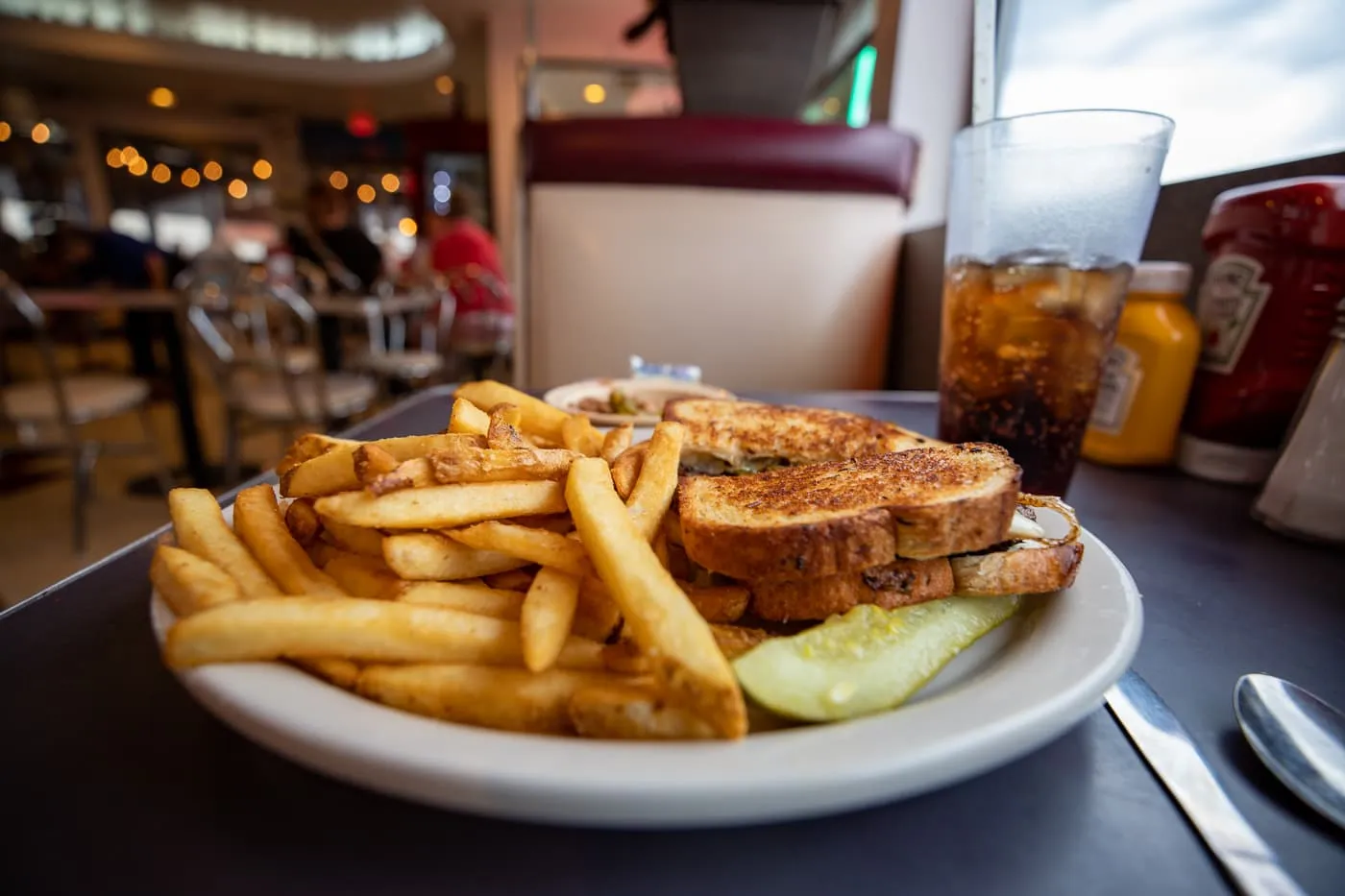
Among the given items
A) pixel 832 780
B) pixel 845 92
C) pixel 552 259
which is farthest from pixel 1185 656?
pixel 845 92

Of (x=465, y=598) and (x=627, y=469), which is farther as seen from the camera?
(x=627, y=469)

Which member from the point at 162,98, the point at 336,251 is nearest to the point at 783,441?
the point at 336,251

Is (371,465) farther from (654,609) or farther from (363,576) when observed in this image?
(654,609)

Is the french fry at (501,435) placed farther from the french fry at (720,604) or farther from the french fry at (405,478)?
the french fry at (720,604)

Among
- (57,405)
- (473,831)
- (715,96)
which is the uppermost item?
(715,96)

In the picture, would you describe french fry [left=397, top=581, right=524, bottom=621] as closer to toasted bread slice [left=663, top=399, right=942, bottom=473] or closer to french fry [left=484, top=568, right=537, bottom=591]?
french fry [left=484, top=568, right=537, bottom=591]
